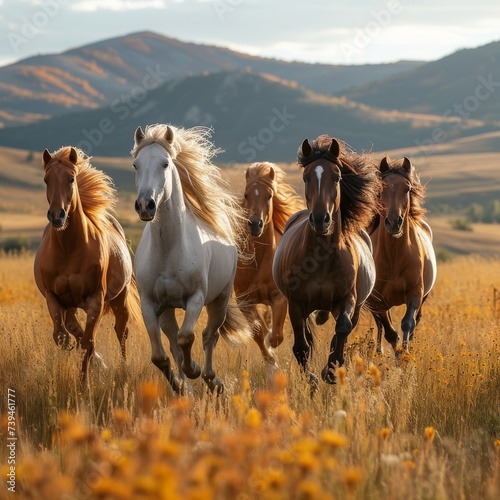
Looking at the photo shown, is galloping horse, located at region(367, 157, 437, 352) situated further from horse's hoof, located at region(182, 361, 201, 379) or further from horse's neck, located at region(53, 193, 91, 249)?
horse's neck, located at region(53, 193, 91, 249)

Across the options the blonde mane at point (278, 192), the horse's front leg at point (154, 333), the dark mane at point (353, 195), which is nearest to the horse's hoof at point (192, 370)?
the horse's front leg at point (154, 333)

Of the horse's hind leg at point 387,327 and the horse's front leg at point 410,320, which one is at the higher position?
the horse's front leg at point 410,320

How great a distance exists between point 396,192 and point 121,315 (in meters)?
3.45

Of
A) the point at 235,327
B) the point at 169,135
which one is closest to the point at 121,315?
the point at 235,327

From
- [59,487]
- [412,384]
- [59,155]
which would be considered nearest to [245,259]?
[59,155]

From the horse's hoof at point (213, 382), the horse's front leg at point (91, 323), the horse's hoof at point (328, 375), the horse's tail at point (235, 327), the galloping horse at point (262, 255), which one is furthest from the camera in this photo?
the galloping horse at point (262, 255)

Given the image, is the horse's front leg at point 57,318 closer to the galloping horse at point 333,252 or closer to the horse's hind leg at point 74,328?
the horse's hind leg at point 74,328

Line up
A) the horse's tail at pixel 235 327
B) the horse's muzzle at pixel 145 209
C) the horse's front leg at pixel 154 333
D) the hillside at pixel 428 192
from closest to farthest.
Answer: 1. the horse's muzzle at pixel 145 209
2. the horse's front leg at pixel 154 333
3. the horse's tail at pixel 235 327
4. the hillside at pixel 428 192

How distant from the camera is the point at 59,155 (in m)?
8.08

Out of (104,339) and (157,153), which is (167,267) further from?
(104,339)

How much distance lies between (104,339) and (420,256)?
4.04 m

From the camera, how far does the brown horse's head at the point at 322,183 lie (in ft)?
23.4

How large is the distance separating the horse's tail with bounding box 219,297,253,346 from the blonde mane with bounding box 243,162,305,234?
6.82 feet

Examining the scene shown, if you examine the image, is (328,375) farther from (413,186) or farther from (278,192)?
(278,192)
